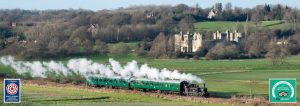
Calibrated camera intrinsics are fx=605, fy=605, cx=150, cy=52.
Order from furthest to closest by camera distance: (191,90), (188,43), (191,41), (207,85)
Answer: (191,41)
(188,43)
(207,85)
(191,90)

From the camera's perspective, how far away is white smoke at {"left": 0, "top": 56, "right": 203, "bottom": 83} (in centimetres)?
6646

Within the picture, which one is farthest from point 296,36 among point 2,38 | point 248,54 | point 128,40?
point 2,38

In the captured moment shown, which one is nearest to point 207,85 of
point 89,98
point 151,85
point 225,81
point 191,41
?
point 225,81

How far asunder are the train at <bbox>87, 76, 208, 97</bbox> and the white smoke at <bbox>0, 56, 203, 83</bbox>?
4.57 feet

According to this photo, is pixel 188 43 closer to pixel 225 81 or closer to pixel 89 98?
pixel 225 81

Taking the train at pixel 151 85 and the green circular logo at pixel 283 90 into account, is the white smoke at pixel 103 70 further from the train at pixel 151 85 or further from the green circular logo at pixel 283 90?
the green circular logo at pixel 283 90

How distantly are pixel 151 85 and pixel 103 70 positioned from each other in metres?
15.1

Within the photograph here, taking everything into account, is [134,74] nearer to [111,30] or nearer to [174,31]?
[111,30]

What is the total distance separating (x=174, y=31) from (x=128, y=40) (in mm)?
30358

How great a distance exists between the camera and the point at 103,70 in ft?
249

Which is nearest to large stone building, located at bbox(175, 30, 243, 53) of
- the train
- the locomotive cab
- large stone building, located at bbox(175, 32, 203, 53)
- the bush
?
large stone building, located at bbox(175, 32, 203, 53)

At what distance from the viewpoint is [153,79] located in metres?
62.8

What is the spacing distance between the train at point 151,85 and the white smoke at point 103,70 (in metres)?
1.39

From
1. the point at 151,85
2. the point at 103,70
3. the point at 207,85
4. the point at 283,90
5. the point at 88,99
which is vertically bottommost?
the point at 88,99
